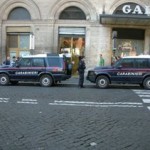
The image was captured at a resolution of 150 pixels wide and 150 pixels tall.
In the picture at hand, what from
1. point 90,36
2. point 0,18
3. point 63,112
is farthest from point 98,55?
point 63,112

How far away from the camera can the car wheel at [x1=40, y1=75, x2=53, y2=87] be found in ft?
75.9

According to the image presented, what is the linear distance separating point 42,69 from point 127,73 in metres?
4.54

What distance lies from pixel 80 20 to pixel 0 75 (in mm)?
10601

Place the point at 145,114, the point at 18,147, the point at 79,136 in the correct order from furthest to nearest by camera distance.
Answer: the point at 145,114 < the point at 79,136 < the point at 18,147

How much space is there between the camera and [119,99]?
17156mm

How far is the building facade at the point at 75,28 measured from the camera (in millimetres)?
32094

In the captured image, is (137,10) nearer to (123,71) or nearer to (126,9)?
(126,9)

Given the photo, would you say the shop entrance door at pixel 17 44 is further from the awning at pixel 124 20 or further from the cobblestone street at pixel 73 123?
the cobblestone street at pixel 73 123

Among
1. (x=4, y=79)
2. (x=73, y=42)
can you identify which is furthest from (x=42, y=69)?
(x=73, y=42)

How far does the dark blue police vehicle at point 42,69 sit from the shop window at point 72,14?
396 inches

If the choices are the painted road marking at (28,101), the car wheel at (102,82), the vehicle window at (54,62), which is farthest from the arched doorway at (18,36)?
the painted road marking at (28,101)

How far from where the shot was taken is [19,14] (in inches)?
1309

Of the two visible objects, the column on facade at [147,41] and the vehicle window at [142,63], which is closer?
the vehicle window at [142,63]

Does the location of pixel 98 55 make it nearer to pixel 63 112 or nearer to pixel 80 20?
pixel 80 20
